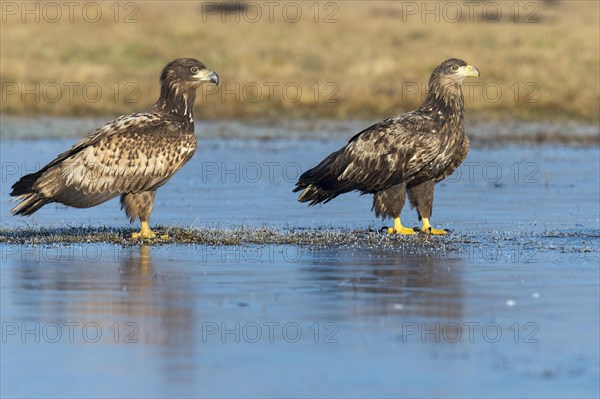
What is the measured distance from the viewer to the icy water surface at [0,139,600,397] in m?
8.70

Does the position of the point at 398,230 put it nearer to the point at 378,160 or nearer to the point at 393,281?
the point at 378,160

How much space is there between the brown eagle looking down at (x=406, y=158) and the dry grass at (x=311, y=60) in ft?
58.4

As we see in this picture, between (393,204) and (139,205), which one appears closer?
(139,205)

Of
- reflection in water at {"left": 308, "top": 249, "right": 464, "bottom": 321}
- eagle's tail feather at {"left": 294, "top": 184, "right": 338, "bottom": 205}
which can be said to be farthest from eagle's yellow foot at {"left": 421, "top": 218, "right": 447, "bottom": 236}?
reflection in water at {"left": 308, "top": 249, "right": 464, "bottom": 321}

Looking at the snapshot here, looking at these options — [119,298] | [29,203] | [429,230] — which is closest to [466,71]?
[429,230]

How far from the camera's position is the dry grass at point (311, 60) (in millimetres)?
35219

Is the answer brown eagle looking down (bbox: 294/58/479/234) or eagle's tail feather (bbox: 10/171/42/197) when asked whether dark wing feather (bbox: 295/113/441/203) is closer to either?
brown eagle looking down (bbox: 294/58/479/234)

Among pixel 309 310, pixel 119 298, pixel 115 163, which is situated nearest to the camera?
pixel 309 310

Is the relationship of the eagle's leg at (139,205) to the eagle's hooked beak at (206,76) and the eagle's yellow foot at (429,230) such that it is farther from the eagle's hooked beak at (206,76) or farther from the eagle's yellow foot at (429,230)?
the eagle's yellow foot at (429,230)

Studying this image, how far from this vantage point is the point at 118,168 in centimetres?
1508

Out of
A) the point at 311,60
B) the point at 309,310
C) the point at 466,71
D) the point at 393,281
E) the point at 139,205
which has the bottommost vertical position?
the point at 309,310

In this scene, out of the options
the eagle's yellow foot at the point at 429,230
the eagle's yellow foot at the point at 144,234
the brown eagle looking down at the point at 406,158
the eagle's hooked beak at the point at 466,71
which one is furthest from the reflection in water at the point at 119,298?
the eagle's hooked beak at the point at 466,71

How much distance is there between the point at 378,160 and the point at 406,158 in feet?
1.18

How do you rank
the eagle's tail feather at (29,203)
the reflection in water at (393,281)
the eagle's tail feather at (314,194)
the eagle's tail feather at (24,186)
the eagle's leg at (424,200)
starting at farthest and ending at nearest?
the eagle's tail feather at (314,194), the eagle's leg at (424,200), the eagle's tail feather at (29,203), the eagle's tail feather at (24,186), the reflection in water at (393,281)
